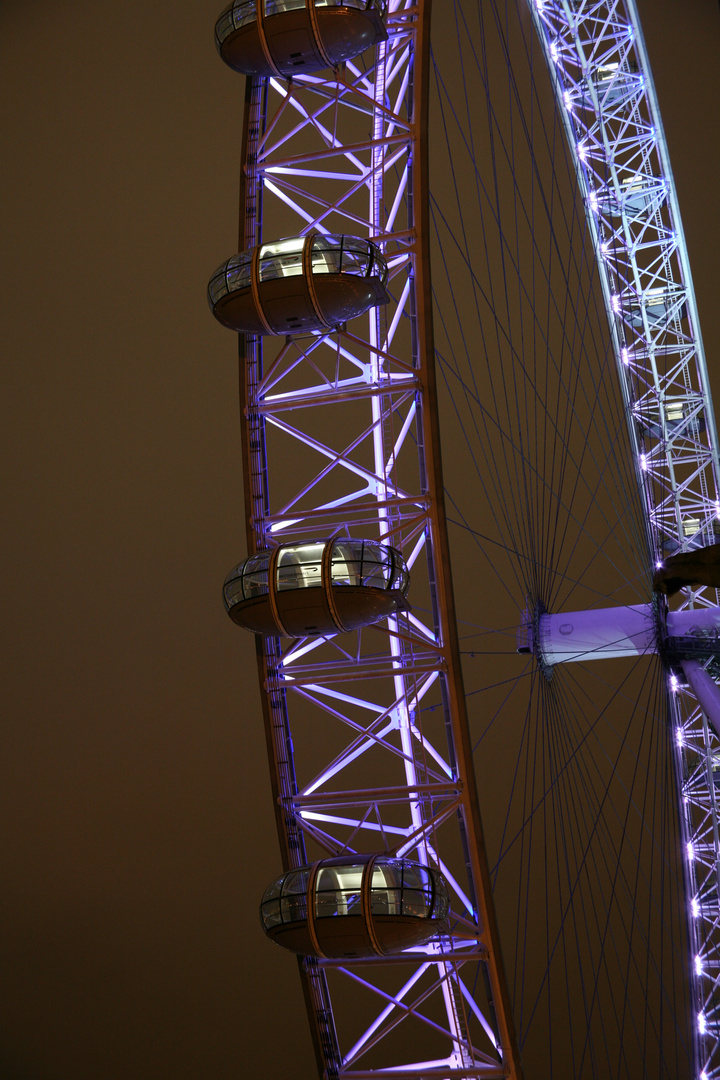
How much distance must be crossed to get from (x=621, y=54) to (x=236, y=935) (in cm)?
1719

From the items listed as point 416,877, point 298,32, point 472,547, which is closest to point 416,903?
point 416,877

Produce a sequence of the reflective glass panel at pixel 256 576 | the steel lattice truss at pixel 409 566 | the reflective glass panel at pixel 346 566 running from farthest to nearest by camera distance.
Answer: the steel lattice truss at pixel 409 566, the reflective glass panel at pixel 256 576, the reflective glass panel at pixel 346 566

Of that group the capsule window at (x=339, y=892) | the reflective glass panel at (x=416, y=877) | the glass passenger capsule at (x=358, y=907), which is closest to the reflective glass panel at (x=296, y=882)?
the glass passenger capsule at (x=358, y=907)

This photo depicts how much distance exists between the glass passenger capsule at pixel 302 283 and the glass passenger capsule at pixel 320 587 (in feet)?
6.87

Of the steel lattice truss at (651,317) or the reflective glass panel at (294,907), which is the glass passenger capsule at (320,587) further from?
the steel lattice truss at (651,317)

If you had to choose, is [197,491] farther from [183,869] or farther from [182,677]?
[183,869]

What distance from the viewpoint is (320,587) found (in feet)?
34.0

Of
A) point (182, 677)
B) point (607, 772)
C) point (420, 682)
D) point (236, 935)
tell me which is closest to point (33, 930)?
point (236, 935)

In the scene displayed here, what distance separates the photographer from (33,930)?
24.1 metres

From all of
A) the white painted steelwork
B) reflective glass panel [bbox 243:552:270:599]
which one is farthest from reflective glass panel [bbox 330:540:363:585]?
the white painted steelwork

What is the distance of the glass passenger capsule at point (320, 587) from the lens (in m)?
10.4

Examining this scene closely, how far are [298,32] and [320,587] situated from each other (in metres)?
5.17

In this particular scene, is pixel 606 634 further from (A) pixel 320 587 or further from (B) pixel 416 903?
(B) pixel 416 903

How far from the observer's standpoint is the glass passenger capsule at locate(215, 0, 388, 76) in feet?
36.6
